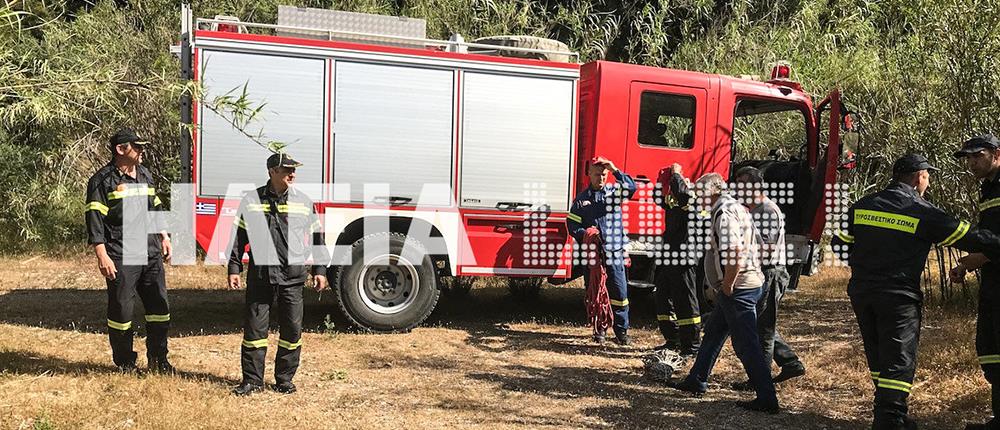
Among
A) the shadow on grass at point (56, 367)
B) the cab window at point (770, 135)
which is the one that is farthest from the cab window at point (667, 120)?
the shadow on grass at point (56, 367)

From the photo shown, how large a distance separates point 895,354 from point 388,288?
427cm

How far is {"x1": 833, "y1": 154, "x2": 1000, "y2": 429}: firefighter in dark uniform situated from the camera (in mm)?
4520

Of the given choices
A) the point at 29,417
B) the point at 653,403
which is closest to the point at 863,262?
the point at 653,403

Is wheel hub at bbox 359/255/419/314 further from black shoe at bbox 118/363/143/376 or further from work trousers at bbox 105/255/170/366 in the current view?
black shoe at bbox 118/363/143/376

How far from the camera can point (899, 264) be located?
460cm

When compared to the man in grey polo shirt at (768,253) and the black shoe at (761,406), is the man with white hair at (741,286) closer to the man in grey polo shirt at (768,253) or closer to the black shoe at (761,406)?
the black shoe at (761,406)

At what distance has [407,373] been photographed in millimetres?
6184

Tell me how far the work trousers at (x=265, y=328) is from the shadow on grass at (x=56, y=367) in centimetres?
31

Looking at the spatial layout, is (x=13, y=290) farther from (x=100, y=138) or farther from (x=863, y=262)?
(x=863, y=262)

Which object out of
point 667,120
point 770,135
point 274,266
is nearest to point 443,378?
point 274,266

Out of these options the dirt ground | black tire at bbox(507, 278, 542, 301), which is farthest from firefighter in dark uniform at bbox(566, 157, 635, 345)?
black tire at bbox(507, 278, 542, 301)

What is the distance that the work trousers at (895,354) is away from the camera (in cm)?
458

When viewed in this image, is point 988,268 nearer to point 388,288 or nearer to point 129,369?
point 388,288

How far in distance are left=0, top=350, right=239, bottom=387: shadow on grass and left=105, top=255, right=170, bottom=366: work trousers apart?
0.18 m
